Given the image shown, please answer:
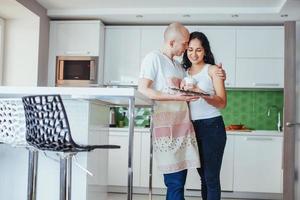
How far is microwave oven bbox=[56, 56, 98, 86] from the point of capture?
470 centimetres

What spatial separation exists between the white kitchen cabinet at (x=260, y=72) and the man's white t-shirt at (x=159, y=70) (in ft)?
8.91

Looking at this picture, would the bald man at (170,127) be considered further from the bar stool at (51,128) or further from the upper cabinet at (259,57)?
the upper cabinet at (259,57)

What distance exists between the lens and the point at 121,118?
515cm

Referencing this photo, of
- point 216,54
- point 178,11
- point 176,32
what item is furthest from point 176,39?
point 216,54

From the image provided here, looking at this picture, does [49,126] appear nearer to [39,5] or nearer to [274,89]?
[39,5]

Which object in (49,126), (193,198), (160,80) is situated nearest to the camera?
(49,126)

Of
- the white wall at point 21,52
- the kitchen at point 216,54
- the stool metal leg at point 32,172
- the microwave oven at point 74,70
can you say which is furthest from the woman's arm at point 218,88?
the white wall at point 21,52

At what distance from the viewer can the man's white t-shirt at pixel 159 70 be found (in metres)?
2.07

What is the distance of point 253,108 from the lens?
4996mm

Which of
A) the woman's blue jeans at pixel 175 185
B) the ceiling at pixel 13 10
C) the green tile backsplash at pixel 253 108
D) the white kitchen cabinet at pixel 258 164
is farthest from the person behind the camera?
the green tile backsplash at pixel 253 108

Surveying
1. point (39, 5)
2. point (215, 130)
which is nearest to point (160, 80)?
point (215, 130)

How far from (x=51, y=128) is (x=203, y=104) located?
2.75 ft

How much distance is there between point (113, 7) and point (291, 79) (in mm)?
2206

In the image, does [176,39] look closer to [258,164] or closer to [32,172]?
[32,172]
